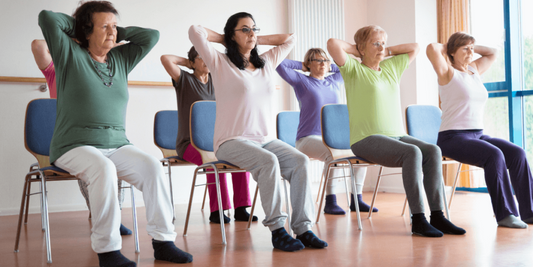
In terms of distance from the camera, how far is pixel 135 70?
4.54 meters

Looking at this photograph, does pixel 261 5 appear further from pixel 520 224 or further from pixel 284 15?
pixel 520 224

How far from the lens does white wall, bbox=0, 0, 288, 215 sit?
407 cm

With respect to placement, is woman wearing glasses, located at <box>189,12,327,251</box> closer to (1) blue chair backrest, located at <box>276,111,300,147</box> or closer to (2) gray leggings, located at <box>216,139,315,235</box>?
(2) gray leggings, located at <box>216,139,315,235</box>

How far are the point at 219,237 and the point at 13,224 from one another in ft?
5.58

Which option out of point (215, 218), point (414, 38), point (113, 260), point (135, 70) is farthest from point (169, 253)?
point (414, 38)

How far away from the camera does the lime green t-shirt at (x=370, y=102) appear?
9.51 feet

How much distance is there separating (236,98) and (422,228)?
1.21m

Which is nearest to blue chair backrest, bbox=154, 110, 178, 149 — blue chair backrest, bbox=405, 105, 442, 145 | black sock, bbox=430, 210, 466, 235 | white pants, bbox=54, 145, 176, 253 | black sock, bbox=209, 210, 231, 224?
black sock, bbox=209, 210, 231, 224

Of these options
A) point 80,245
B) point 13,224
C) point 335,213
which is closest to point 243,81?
point 80,245

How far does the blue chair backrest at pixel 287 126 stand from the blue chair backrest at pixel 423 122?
0.92 metres

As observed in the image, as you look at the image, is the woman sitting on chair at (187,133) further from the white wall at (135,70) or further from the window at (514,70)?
the window at (514,70)

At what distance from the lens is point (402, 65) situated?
315 centimetres

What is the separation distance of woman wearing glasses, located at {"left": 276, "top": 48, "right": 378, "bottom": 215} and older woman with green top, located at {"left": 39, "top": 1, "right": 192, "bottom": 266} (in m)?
1.59

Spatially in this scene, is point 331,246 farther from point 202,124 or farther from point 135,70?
point 135,70
